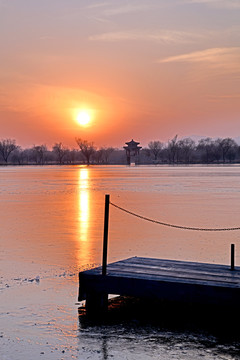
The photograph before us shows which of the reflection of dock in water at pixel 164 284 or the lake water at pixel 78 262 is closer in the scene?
the lake water at pixel 78 262

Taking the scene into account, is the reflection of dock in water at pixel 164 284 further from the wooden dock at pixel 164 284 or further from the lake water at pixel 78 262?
the lake water at pixel 78 262

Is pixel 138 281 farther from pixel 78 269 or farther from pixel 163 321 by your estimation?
pixel 78 269

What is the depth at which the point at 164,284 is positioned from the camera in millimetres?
6797

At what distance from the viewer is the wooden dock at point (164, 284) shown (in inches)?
259

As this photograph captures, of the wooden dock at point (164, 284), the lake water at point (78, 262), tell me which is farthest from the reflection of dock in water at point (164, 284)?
the lake water at point (78, 262)

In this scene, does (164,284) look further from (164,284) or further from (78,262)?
(78,262)

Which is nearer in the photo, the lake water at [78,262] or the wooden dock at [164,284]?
the lake water at [78,262]

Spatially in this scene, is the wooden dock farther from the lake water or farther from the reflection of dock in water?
the lake water

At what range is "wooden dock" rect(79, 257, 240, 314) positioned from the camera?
6566 millimetres

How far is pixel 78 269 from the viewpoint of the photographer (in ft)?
31.2

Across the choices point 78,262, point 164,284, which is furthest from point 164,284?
point 78,262

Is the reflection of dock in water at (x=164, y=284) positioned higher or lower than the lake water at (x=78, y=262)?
higher

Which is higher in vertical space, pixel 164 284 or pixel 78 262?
pixel 164 284

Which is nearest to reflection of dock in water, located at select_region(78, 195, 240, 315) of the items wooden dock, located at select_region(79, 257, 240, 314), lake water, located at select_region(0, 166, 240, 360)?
wooden dock, located at select_region(79, 257, 240, 314)
